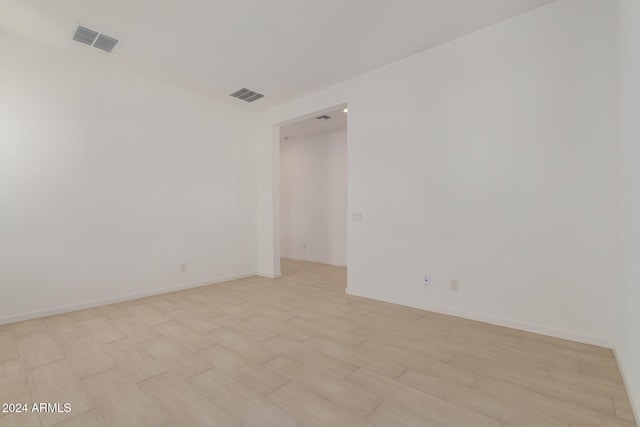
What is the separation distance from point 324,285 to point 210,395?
9.18 ft

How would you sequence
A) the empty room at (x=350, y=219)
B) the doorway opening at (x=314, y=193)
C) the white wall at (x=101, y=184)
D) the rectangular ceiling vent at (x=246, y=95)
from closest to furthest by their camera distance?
1. the empty room at (x=350, y=219)
2. the white wall at (x=101, y=184)
3. the rectangular ceiling vent at (x=246, y=95)
4. the doorway opening at (x=314, y=193)

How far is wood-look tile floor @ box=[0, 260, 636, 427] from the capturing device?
1.52 meters

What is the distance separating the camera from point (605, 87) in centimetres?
229

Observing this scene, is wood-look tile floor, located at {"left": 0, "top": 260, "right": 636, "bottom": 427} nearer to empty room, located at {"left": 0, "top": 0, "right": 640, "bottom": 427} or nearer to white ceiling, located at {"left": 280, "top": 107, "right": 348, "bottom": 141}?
empty room, located at {"left": 0, "top": 0, "right": 640, "bottom": 427}

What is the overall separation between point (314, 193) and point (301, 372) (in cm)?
503

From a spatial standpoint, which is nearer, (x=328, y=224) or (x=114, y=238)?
(x=114, y=238)

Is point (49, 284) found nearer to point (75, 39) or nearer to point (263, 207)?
point (75, 39)

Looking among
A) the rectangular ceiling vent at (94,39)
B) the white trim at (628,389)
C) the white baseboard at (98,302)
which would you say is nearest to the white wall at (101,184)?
the white baseboard at (98,302)

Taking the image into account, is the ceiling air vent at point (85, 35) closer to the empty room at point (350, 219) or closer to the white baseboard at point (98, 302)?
the empty room at point (350, 219)

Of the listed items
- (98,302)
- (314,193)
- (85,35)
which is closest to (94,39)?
(85,35)

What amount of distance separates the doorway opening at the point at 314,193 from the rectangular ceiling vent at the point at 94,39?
10.3 feet

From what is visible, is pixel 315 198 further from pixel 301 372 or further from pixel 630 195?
pixel 630 195

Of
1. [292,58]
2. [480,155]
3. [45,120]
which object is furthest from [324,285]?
[45,120]

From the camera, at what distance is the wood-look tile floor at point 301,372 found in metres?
1.52
